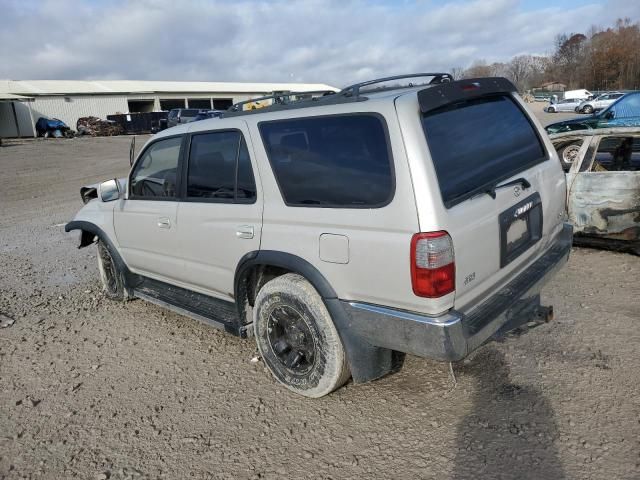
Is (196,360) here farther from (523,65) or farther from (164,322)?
(523,65)

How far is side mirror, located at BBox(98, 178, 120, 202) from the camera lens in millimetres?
4504

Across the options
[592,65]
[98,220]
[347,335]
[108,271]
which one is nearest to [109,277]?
[108,271]

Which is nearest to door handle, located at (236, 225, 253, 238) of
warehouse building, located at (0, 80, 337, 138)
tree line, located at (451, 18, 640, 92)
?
warehouse building, located at (0, 80, 337, 138)

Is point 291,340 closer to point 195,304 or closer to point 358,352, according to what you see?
point 358,352

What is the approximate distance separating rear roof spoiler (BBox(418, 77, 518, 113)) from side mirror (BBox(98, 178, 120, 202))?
3.09 metres

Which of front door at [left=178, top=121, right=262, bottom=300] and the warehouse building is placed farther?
the warehouse building

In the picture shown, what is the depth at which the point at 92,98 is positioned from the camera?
46.5m

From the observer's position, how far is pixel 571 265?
17.4ft

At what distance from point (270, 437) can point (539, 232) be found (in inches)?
84.6

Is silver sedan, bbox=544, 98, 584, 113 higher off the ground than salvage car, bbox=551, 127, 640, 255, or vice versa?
silver sedan, bbox=544, 98, 584, 113

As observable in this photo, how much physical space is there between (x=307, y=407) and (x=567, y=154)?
210 inches

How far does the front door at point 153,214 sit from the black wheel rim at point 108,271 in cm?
60

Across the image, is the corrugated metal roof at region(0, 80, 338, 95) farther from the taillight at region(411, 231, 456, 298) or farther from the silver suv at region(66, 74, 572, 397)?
the taillight at region(411, 231, 456, 298)

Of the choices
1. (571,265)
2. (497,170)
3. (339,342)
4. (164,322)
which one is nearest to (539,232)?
(497,170)
